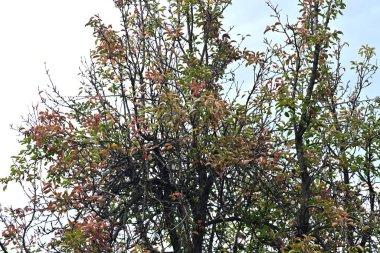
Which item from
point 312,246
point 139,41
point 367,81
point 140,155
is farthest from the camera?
point 367,81

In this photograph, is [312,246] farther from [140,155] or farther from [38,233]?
[38,233]

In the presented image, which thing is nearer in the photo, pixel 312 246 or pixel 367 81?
pixel 312 246

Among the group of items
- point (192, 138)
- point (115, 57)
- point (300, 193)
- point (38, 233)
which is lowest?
point (38, 233)

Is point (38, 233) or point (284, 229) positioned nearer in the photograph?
point (38, 233)

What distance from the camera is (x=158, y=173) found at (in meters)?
13.2

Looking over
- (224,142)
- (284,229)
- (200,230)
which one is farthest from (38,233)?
(284,229)

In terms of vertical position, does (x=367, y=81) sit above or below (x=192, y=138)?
above

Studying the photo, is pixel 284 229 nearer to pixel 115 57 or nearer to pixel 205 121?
pixel 205 121

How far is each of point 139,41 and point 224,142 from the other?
169 inches

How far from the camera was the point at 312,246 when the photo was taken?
35.5 ft

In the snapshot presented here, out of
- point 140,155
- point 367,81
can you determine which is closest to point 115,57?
point 140,155

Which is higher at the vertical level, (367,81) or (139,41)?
(367,81)

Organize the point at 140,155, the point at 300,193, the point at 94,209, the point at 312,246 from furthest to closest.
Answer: the point at 300,193, the point at 140,155, the point at 94,209, the point at 312,246

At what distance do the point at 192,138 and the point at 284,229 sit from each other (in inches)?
116
